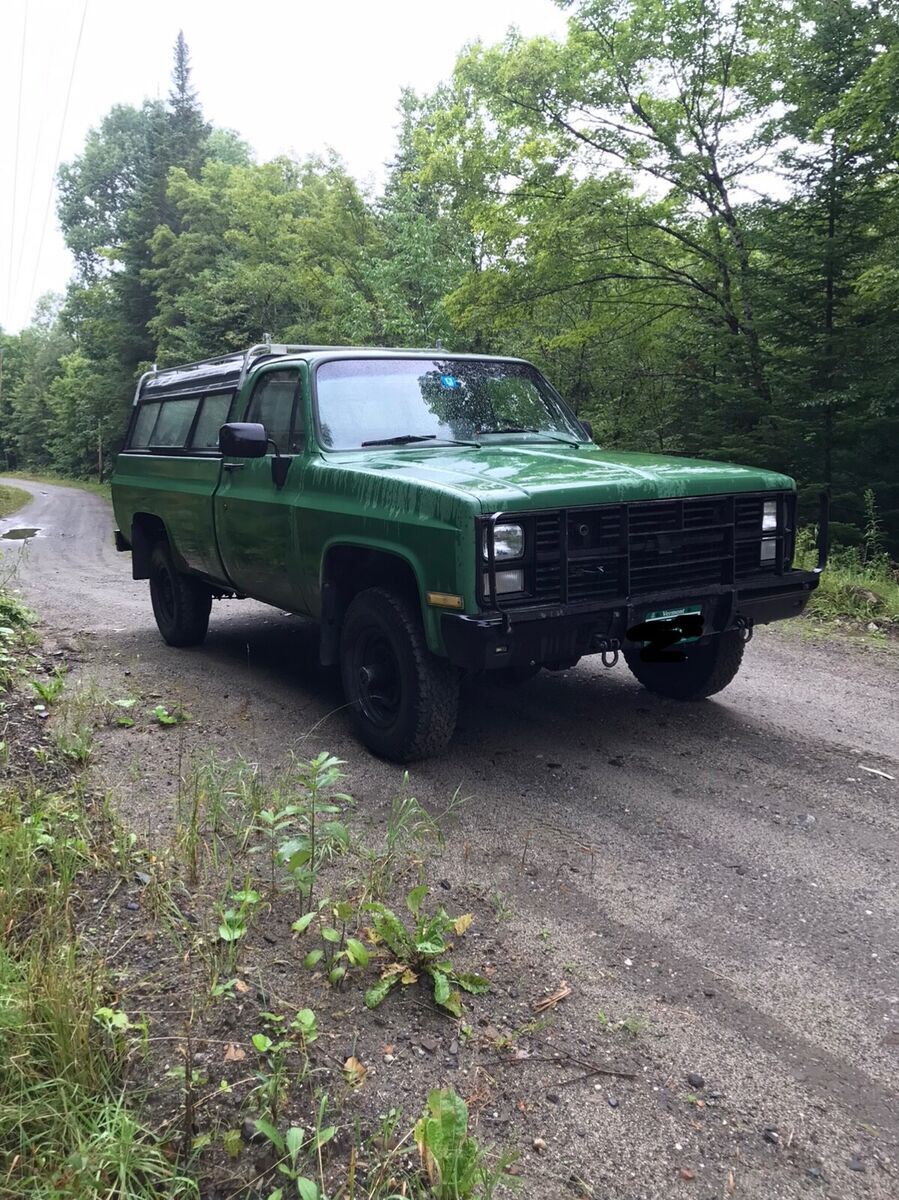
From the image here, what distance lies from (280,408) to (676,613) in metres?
2.69

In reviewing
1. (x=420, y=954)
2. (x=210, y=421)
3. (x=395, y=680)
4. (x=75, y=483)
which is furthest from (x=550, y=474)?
(x=75, y=483)

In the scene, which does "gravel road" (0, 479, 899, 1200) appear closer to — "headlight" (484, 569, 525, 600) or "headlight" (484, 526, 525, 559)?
"headlight" (484, 569, 525, 600)

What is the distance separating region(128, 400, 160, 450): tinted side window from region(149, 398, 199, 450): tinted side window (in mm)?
106

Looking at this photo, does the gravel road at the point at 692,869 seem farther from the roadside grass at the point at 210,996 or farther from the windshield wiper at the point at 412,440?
Result: the windshield wiper at the point at 412,440

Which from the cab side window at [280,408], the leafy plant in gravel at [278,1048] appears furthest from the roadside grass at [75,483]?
the leafy plant in gravel at [278,1048]

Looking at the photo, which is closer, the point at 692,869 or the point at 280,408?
the point at 692,869

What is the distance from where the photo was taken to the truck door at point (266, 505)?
5.32 metres

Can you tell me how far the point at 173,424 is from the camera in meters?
7.26

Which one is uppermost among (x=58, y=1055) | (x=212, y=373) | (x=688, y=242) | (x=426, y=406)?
(x=688, y=242)

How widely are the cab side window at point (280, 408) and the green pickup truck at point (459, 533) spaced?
0.7 inches

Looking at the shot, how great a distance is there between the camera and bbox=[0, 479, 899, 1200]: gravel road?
2232 mm

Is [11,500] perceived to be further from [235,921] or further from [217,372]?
[235,921]

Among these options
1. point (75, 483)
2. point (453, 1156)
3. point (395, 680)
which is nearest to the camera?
point (453, 1156)

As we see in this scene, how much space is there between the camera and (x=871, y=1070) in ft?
8.03
